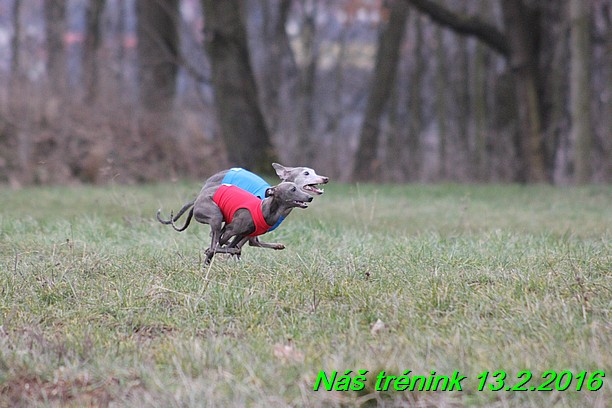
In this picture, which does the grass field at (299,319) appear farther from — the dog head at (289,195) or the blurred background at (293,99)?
the blurred background at (293,99)

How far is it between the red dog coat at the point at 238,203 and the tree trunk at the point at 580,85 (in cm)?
1154

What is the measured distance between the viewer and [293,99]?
27.0 m

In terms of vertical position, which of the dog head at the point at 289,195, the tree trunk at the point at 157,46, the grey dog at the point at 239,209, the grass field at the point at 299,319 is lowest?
the grass field at the point at 299,319

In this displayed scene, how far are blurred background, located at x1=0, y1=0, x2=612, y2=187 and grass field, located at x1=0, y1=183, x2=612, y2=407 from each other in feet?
10.6

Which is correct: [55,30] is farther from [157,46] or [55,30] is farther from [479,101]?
[479,101]

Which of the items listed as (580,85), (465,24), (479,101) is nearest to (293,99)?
(479,101)

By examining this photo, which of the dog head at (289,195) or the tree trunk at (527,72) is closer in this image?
the dog head at (289,195)

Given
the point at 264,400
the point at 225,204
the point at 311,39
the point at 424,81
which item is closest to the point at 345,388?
the point at 264,400

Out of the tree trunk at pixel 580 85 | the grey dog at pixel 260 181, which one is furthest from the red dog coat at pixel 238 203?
the tree trunk at pixel 580 85

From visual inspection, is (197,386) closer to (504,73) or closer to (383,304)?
(383,304)

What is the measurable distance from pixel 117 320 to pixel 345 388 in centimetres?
165

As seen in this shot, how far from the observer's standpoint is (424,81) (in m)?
34.0

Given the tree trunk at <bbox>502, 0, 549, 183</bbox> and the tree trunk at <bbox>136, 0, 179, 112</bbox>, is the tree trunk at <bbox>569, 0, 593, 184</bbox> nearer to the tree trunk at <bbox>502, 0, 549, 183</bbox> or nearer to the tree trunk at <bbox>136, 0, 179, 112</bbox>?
the tree trunk at <bbox>502, 0, 549, 183</bbox>

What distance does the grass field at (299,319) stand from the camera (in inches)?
147
